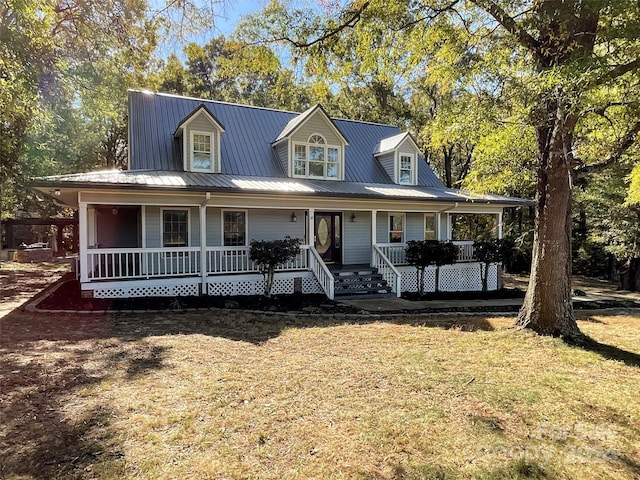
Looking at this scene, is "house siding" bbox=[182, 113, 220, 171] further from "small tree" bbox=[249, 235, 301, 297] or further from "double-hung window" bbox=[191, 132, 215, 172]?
"small tree" bbox=[249, 235, 301, 297]

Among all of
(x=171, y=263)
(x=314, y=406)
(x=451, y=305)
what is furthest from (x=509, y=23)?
(x=171, y=263)

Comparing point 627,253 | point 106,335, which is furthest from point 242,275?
point 627,253

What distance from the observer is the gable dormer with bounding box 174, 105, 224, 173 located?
1305 cm

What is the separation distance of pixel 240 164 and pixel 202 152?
1428mm

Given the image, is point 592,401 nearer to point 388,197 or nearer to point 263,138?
point 388,197

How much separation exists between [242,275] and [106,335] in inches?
205

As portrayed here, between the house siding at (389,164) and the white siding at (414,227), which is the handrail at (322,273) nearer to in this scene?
the white siding at (414,227)

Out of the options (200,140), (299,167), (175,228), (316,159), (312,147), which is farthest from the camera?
(316,159)

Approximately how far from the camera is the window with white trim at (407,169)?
17.1m

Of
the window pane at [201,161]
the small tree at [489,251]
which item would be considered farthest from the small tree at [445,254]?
the window pane at [201,161]

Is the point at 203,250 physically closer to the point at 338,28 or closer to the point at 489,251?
the point at 338,28

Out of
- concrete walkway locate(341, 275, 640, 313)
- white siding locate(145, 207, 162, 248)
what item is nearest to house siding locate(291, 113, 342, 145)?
white siding locate(145, 207, 162, 248)

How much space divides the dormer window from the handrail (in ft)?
14.7

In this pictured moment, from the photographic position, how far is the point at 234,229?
13523mm
